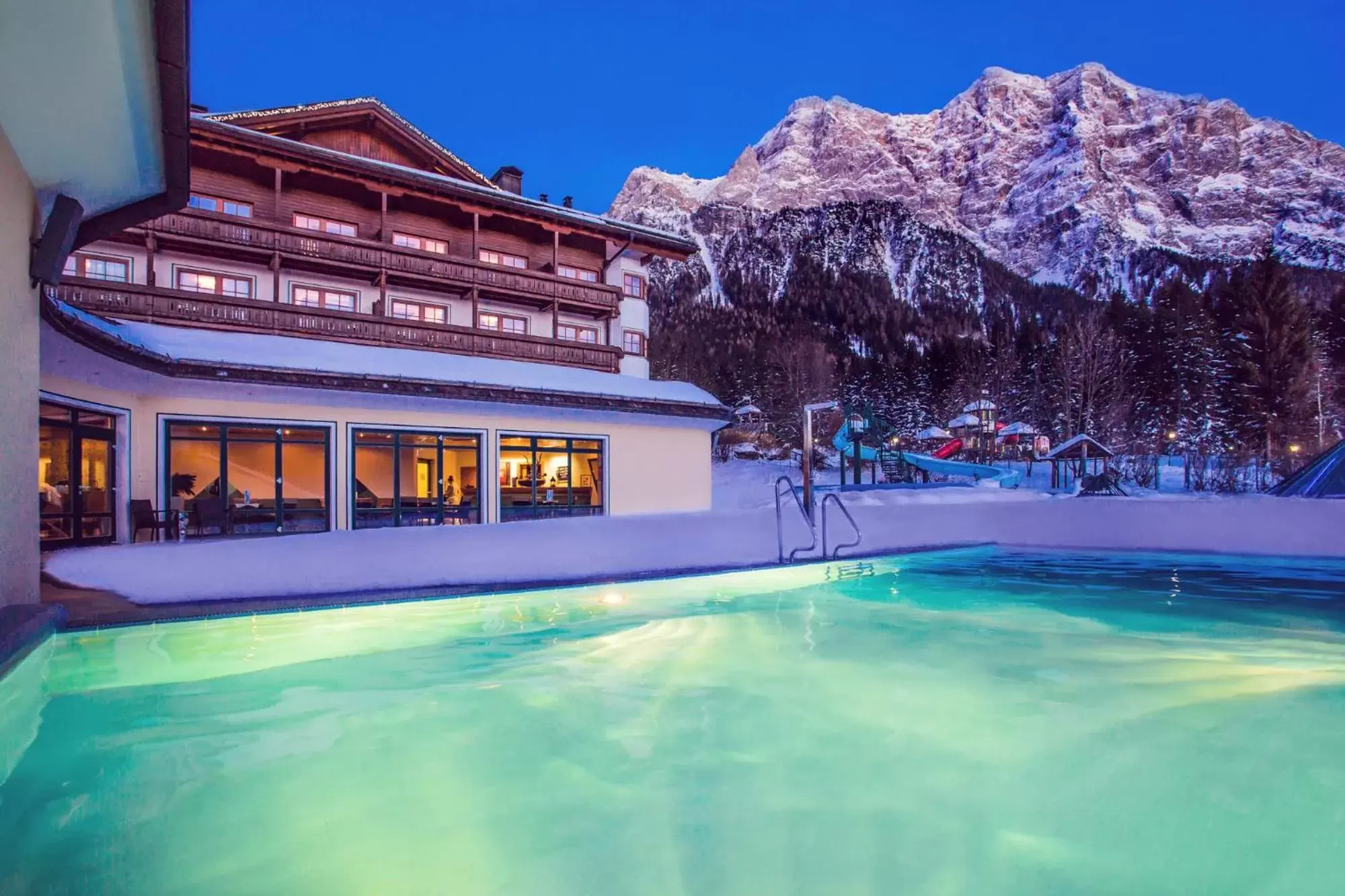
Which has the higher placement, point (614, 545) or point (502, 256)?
point (502, 256)

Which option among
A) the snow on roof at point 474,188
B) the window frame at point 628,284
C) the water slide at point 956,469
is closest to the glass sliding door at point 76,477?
the snow on roof at point 474,188

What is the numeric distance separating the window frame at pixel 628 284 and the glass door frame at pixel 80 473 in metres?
14.2

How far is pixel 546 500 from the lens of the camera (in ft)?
60.7

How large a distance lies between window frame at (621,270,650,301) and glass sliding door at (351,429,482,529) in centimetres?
873

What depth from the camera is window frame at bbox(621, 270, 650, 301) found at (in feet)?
78.4

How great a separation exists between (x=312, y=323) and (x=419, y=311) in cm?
378

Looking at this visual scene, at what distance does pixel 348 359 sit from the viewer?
15.6m

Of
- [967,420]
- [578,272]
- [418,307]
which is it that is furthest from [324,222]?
[967,420]

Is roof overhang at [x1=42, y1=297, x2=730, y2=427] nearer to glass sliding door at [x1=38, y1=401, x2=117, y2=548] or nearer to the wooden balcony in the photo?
the wooden balcony

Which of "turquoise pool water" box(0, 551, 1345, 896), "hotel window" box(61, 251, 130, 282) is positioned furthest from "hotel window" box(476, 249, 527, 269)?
"turquoise pool water" box(0, 551, 1345, 896)

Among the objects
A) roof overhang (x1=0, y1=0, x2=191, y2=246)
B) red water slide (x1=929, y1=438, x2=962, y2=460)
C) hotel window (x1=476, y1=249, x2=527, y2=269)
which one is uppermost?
hotel window (x1=476, y1=249, x2=527, y2=269)

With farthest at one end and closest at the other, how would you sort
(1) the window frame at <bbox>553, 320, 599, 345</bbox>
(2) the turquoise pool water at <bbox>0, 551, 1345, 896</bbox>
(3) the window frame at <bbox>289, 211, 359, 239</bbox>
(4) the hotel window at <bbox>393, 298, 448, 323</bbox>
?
(1) the window frame at <bbox>553, 320, 599, 345</bbox> < (4) the hotel window at <bbox>393, 298, 448, 323</bbox> < (3) the window frame at <bbox>289, 211, 359, 239</bbox> < (2) the turquoise pool water at <bbox>0, 551, 1345, 896</bbox>

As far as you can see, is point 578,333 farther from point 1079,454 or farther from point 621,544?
point 1079,454

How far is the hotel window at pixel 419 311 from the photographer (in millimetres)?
19547
